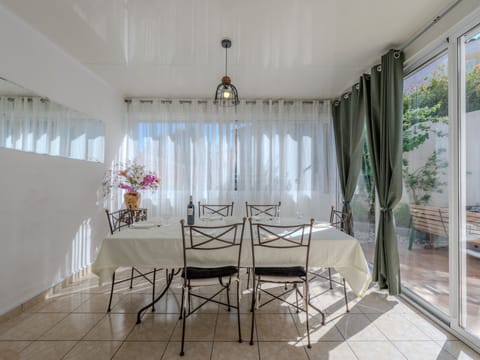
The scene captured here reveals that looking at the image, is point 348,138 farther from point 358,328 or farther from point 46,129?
point 46,129

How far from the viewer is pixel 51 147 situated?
9.01 feet

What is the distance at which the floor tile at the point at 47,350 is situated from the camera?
6.15 feet

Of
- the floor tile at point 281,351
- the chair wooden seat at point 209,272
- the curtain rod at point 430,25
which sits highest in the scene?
the curtain rod at point 430,25

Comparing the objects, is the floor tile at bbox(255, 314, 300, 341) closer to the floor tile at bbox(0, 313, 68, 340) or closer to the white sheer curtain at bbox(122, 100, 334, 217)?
the floor tile at bbox(0, 313, 68, 340)

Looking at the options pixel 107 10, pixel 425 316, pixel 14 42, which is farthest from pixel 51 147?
pixel 425 316

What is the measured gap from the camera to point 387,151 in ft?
8.98

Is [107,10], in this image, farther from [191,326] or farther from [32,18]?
[191,326]

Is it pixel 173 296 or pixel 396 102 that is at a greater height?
pixel 396 102

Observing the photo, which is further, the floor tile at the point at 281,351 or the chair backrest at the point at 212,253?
the chair backrest at the point at 212,253

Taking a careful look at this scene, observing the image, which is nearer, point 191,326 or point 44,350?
point 44,350

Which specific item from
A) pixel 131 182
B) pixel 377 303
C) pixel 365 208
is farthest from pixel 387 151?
pixel 131 182

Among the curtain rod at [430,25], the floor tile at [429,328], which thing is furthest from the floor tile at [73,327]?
the curtain rod at [430,25]

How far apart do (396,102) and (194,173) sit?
117 inches

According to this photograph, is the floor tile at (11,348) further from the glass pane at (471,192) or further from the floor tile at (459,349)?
the glass pane at (471,192)
